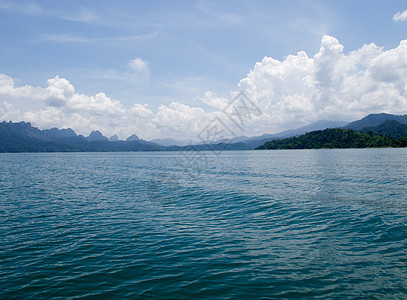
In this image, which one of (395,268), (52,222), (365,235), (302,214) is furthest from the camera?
(302,214)

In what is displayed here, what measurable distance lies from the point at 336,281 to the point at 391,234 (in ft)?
30.7

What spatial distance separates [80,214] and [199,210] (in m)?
12.0

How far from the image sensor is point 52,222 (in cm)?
2227

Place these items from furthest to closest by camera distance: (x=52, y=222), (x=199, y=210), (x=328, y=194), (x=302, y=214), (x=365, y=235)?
(x=328, y=194), (x=199, y=210), (x=302, y=214), (x=52, y=222), (x=365, y=235)

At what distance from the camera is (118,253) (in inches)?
610

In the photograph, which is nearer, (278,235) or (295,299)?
(295,299)

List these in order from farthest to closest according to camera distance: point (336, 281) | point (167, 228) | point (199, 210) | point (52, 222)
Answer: point (199, 210), point (52, 222), point (167, 228), point (336, 281)

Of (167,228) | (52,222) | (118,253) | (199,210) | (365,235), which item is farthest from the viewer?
(199,210)

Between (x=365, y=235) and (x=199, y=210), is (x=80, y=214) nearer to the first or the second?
(x=199, y=210)

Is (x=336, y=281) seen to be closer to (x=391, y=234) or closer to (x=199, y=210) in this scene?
(x=391, y=234)

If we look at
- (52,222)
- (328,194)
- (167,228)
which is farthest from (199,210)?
(328,194)

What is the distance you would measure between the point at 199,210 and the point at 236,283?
1495 centimetres

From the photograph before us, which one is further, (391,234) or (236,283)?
(391,234)

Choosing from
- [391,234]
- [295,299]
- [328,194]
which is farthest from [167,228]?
[328,194]
